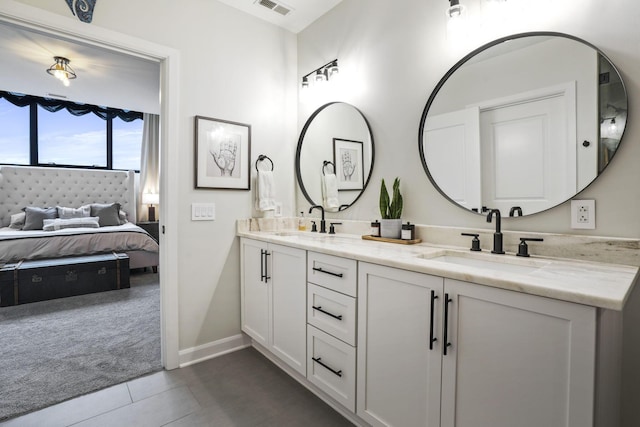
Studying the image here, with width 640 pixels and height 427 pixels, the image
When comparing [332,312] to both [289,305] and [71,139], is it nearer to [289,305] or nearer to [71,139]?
[289,305]

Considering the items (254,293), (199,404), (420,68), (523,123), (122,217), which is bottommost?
(199,404)

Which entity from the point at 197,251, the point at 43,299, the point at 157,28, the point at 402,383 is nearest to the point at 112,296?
the point at 43,299

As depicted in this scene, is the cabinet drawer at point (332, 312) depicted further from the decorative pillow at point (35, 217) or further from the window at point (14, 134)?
the window at point (14, 134)

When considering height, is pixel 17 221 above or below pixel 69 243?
above

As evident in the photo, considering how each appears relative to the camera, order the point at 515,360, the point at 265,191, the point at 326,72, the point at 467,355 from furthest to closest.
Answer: the point at 265,191 → the point at 326,72 → the point at 467,355 → the point at 515,360

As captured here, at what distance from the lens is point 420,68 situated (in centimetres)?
187

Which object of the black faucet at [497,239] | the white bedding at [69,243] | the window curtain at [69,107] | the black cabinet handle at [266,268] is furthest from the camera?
the window curtain at [69,107]

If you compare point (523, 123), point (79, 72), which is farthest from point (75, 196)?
point (523, 123)

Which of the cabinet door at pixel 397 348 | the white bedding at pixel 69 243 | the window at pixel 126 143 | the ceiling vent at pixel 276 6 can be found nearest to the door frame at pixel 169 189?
the ceiling vent at pixel 276 6

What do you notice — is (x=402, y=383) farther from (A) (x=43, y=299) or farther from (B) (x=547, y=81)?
(A) (x=43, y=299)

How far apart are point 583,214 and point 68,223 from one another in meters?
5.99

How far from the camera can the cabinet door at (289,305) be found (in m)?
1.80

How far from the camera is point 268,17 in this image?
2.55m

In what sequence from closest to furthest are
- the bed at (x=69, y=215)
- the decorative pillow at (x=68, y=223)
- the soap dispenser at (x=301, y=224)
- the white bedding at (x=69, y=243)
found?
1. the soap dispenser at (x=301, y=224)
2. the white bedding at (x=69, y=243)
3. the bed at (x=69, y=215)
4. the decorative pillow at (x=68, y=223)
